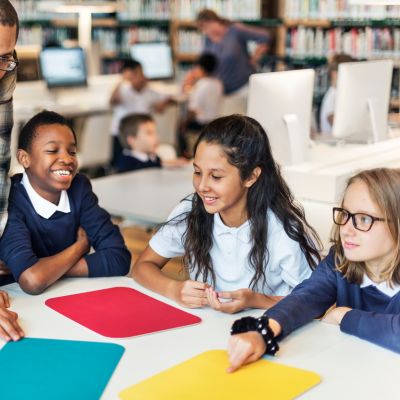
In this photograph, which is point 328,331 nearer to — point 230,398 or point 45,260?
point 230,398

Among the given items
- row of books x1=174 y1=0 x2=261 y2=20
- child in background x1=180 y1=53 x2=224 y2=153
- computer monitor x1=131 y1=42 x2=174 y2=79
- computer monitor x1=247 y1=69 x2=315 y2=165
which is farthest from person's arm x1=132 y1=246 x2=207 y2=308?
row of books x1=174 y1=0 x2=261 y2=20

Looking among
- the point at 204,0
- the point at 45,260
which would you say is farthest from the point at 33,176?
the point at 204,0

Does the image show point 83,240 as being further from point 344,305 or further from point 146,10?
point 146,10

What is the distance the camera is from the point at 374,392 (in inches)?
52.1

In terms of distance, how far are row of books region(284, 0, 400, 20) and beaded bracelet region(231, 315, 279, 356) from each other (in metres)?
5.00

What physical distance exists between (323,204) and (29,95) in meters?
4.13

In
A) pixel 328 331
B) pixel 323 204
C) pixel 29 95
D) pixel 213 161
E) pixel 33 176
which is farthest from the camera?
pixel 29 95

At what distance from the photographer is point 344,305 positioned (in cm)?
173

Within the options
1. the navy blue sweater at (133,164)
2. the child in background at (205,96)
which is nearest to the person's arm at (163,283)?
the navy blue sweater at (133,164)

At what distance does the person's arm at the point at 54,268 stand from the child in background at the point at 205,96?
180 inches

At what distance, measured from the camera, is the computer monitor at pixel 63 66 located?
6.44 m

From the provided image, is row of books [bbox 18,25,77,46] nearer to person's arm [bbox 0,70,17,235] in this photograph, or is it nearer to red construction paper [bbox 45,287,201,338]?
person's arm [bbox 0,70,17,235]

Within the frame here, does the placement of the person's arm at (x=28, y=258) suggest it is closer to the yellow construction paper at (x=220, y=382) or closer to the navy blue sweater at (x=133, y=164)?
the yellow construction paper at (x=220, y=382)

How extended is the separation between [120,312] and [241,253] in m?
0.43
